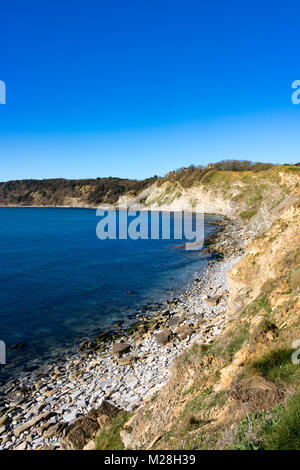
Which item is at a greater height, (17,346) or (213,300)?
(213,300)

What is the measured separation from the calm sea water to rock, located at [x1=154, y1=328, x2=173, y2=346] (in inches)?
184

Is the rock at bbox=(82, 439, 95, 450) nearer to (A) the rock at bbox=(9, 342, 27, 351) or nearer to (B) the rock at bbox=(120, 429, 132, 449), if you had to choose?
(B) the rock at bbox=(120, 429, 132, 449)

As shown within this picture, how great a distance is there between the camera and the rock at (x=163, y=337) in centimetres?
1620

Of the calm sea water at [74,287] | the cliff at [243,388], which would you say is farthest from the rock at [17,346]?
the cliff at [243,388]

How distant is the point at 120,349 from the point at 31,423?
6.07 metres

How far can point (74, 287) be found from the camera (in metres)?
28.6

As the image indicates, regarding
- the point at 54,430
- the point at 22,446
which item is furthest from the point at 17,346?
the point at 54,430

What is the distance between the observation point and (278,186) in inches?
2803

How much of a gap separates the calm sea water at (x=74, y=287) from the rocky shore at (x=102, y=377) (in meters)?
2.14

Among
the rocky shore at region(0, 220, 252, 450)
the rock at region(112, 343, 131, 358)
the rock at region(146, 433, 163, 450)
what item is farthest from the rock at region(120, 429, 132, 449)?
the rock at region(112, 343, 131, 358)

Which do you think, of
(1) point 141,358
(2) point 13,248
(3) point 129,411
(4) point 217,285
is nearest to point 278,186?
(4) point 217,285

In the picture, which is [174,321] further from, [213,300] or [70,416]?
[70,416]

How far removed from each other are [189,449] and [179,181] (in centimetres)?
13553

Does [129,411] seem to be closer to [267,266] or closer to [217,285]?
[267,266]
